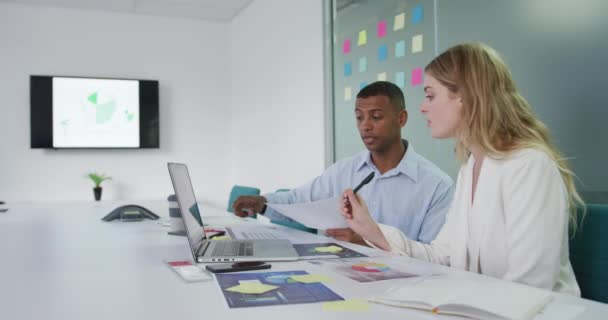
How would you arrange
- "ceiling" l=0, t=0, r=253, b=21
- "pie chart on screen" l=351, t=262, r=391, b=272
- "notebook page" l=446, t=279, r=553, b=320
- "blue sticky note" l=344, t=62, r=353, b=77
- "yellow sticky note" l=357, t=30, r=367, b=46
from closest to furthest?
"notebook page" l=446, t=279, r=553, b=320 < "pie chart on screen" l=351, t=262, r=391, b=272 < "yellow sticky note" l=357, t=30, r=367, b=46 < "blue sticky note" l=344, t=62, r=353, b=77 < "ceiling" l=0, t=0, r=253, b=21

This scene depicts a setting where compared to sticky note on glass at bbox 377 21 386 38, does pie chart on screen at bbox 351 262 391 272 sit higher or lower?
lower

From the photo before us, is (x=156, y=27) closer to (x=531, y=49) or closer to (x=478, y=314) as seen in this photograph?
(x=531, y=49)

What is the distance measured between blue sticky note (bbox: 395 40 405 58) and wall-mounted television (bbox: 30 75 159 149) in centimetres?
352

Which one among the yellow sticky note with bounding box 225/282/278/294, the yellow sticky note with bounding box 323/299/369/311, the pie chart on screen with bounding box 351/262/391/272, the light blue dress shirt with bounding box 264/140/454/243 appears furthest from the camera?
the light blue dress shirt with bounding box 264/140/454/243

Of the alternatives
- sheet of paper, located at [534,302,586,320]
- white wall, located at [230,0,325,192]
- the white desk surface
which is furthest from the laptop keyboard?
white wall, located at [230,0,325,192]

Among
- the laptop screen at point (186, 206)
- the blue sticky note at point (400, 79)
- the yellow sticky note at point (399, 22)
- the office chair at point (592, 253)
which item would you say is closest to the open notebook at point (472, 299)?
the office chair at point (592, 253)

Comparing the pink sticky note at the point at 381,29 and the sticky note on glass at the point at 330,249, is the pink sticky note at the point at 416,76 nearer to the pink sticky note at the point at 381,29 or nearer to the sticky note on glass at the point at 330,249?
the pink sticky note at the point at 381,29

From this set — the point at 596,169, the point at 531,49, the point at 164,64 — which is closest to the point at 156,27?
the point at 164,64

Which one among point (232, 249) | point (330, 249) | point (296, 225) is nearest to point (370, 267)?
point (330, 249)

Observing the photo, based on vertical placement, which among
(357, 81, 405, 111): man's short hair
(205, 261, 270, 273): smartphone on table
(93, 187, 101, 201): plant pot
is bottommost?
(93, 187, 101, 201): plant pot

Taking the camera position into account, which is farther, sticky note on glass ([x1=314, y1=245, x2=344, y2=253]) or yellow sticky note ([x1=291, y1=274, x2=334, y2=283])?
sticky note on glass ([x1=314, y1=245, x2=344, y2=253])

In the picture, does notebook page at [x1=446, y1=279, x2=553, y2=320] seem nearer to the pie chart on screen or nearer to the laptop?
the pie chart on screen

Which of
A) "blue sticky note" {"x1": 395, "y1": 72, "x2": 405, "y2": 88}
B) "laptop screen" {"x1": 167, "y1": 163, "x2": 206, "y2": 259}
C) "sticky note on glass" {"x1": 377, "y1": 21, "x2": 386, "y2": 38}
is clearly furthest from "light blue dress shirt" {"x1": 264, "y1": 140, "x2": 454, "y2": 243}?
"sticky note on glass" {"x1": 377, "y1": 21, "x2": 386, "y2": 38}

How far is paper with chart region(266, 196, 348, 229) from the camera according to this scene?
1871 mm
